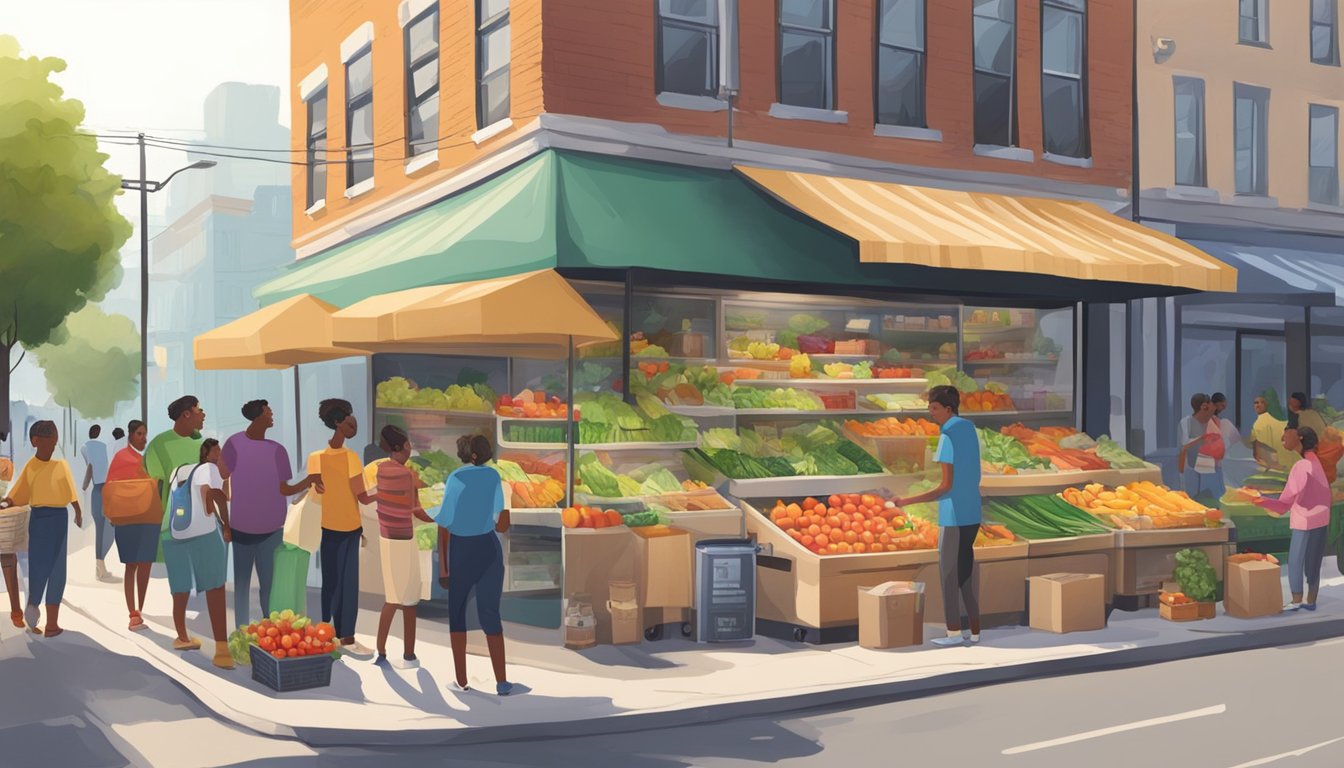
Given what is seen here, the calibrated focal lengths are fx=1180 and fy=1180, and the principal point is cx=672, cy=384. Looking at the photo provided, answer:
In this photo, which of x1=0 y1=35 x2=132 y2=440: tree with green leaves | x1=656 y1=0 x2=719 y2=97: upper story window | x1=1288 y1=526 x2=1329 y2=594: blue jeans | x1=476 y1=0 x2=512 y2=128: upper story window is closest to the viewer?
x1=1288 y1=526 x2=1329 y2=594: blue jeans

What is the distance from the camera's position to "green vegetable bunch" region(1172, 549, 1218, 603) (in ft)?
38.7

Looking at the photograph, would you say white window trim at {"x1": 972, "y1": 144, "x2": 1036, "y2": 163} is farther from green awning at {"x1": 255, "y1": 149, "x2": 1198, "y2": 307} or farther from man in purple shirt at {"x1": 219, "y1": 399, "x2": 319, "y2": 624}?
man in purple shirt at {"x1": 219, "y1": 399, "x2": 319, "y2": 624}

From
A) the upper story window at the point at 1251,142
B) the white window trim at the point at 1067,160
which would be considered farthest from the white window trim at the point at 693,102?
the upper story window at the point at 1251,142

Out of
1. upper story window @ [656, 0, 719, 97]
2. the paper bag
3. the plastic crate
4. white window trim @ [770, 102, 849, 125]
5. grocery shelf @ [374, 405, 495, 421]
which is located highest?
upper story window @ [656, 0, 719, 97]

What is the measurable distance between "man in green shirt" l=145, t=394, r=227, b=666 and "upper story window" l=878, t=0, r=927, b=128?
9718mm

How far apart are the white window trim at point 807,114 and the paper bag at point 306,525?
25.5ft

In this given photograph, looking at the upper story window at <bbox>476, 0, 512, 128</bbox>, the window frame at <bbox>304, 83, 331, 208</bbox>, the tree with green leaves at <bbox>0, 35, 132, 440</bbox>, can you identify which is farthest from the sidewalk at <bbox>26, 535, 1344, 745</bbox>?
the tree with green leaves at <bbox>0, 35, 132, 440</bbox>

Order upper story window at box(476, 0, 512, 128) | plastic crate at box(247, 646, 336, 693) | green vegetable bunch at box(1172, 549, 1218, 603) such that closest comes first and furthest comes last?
plastic crate at box(247, 646, 336, 693), green vegetable bunch at box(1172, 549, 1218, 603), upper story window at box(476, 0, 512, 128)

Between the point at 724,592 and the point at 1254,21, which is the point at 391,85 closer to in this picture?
the point at 724,592

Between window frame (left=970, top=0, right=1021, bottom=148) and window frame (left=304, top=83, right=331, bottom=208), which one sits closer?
window frame (left=970, top=0, right=1021, bottom=148)

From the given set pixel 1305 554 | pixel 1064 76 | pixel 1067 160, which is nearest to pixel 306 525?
pixel 1305 554

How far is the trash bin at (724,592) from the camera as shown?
35.1 feet

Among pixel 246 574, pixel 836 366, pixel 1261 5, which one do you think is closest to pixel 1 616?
pixel 246 574

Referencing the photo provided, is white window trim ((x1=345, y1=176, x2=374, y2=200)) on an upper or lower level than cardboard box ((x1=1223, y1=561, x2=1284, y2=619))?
upper
